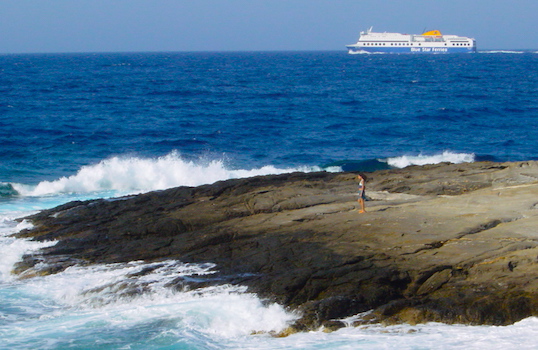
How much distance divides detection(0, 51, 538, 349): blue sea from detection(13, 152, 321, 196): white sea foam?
0.08m

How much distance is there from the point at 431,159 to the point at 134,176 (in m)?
14.4

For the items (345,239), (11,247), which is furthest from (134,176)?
(345,239)

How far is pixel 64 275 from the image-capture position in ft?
43.2

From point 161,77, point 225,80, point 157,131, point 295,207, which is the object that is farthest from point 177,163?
point 161,77

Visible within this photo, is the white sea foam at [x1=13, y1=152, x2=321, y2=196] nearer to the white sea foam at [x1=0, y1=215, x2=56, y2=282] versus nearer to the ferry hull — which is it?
the white sea foam at [x1=0, y1=215, x2=56, y2=282]

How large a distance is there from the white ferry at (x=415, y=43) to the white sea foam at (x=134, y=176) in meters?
142

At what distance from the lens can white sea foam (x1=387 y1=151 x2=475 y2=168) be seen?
29083 mm

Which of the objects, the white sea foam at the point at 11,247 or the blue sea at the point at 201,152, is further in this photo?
the white sea foam at the point at 11,247

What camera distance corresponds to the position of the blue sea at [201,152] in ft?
33.8

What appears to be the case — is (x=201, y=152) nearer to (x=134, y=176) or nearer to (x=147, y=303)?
(x=134, y=176)

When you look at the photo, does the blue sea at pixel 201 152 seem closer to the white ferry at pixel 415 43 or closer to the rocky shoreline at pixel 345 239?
the rocky shoreline at pixel 345 239

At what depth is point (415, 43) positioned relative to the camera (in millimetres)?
161500

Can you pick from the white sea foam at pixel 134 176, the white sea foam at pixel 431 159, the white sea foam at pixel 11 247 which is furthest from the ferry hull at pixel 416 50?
the white sea foam at pixel 11 247

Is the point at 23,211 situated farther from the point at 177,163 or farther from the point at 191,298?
the point at 191,298
